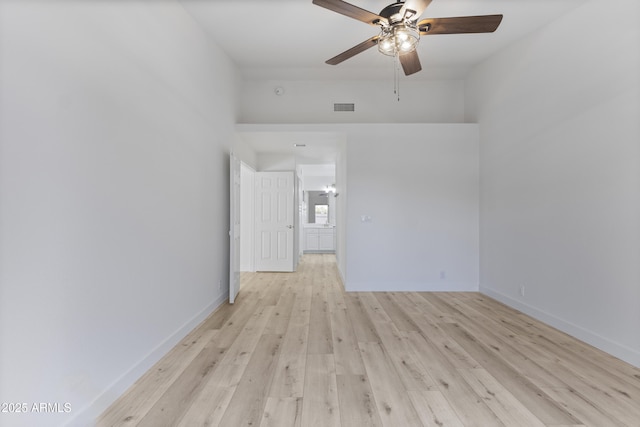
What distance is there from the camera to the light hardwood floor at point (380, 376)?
5.75 feet

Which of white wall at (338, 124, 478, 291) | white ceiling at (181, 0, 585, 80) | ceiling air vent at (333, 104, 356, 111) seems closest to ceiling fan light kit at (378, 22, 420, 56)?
white ceiling at (181, 0, 585, 80)

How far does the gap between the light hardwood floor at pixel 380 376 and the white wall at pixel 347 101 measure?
10.5 feet

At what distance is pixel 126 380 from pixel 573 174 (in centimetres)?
429

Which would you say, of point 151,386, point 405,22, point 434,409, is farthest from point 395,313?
point 405,22

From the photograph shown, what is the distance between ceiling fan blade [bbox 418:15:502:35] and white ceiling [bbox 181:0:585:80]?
70 centimetres

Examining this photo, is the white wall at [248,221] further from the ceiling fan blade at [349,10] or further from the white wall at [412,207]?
the ceiling fan blade at [349,10]

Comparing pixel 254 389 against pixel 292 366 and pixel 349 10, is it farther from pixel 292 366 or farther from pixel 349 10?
pixel 349 10

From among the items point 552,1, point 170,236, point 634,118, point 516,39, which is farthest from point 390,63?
point 170,236

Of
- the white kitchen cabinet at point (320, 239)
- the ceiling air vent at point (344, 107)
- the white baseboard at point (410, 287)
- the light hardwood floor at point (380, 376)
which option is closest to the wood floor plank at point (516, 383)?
the light hardwood floor at point (380, 376)

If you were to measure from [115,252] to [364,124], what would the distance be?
12.4 feet

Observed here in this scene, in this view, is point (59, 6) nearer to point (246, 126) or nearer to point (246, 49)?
point (246, 49)

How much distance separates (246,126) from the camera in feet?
15.2

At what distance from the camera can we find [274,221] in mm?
6379

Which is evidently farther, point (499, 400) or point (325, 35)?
point (325, 35)
